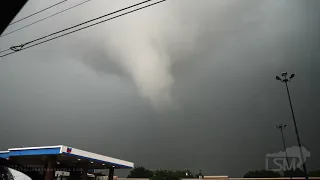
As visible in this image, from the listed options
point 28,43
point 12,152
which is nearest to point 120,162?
point 12,152

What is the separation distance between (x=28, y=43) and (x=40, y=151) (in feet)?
62.1

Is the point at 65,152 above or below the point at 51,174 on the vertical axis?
above

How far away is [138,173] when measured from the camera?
115 metres

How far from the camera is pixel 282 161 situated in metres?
64.9

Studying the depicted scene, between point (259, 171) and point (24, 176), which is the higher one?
point (259, 171)

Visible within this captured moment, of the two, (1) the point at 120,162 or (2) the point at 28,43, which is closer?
(2) the point at 28,43

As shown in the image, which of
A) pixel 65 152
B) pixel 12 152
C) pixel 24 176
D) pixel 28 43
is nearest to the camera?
pixel 24 176

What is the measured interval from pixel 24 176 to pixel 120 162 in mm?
28613

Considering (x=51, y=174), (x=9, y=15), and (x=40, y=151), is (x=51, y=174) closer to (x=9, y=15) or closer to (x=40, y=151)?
(x=40, y=151)

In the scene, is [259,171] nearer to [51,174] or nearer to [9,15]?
[51,174]

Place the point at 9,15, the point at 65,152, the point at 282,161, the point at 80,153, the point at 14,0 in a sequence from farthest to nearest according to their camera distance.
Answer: the point at 282,161 → the point at 80,153 → the point at 65,152 → the point at 9,15 → the point at 14,0

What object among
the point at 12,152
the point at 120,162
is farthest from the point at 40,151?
the point at 120,162

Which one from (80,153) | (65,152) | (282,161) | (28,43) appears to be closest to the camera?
(28,43)

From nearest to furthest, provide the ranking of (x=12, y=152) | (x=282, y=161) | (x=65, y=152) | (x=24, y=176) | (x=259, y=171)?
(x=24, y=176) → (x=65, y=152) → (x=12, y=152) → (x=282, y=161) → (x=259, y=171)
